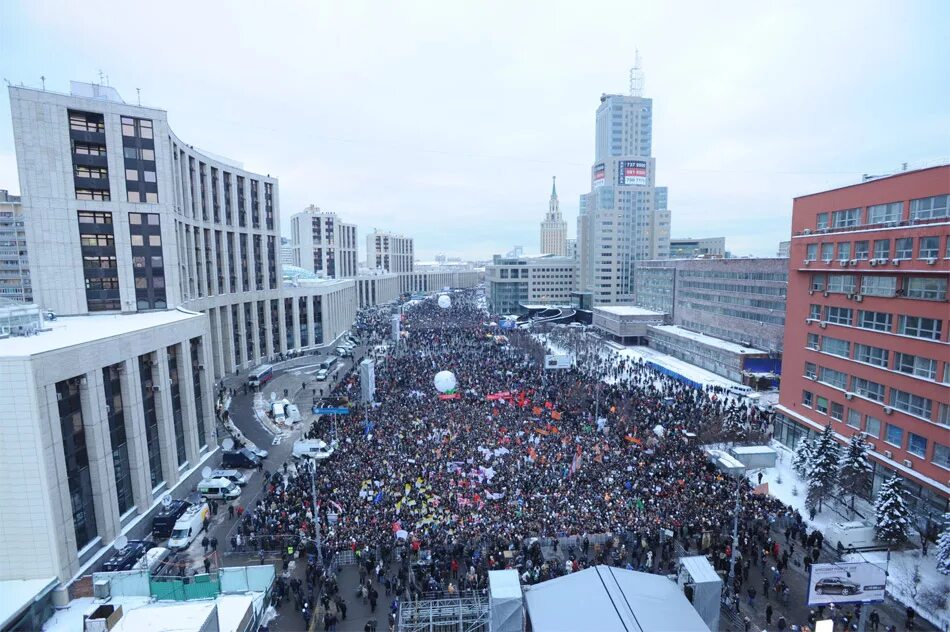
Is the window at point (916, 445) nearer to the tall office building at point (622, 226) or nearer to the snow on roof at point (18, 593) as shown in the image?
the snow on roof at point (18, 593)

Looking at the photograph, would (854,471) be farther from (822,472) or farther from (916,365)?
(916,365)

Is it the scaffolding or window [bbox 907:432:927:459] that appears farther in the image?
window [bbox 907:432:927:459]

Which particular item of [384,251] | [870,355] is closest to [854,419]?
[870,355]

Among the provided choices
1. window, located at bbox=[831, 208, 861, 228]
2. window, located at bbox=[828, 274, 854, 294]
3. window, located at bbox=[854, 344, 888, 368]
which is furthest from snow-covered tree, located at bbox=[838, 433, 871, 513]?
window, located at bbox=[831, 208, 861, 228]

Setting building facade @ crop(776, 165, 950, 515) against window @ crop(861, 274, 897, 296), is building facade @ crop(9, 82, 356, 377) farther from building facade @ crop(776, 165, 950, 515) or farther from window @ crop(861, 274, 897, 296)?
window @ crop(861, 274, 897, 296)

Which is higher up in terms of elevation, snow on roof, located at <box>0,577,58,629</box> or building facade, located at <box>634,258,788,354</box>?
building facade, located at <box>634,258,788,354</box>

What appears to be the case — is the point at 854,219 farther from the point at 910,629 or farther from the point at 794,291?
the point at 910,629

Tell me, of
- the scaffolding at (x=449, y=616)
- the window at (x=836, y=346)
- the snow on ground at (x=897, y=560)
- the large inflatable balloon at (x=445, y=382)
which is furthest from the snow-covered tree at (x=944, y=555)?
the large inflatable balloon at (x=445, y=382)
